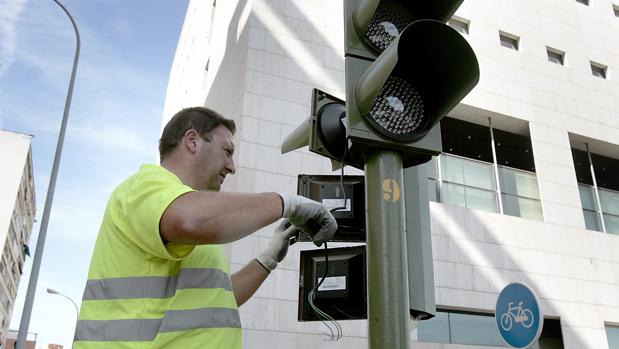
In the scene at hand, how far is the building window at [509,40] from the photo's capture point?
44.2 ft

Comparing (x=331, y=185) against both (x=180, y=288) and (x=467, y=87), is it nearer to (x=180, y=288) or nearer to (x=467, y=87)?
(x=467, y=87)

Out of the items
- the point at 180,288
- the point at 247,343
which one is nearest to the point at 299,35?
the point at 247,343

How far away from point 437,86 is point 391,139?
0.32 m

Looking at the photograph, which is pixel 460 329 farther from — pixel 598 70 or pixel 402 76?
pixel 598 70

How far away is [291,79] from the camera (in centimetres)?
1020

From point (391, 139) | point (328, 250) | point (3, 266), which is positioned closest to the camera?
point (391, 139)

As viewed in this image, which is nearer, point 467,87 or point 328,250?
point 467,87

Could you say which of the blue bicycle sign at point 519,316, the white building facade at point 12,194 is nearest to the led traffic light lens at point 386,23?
the blue bicycle sign at point 519,316

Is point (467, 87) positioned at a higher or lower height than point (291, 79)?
lower

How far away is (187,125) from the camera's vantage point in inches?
82.4

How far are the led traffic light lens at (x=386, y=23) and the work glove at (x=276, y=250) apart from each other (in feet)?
3.23

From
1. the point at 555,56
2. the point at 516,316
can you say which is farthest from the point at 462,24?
the point at 516,316

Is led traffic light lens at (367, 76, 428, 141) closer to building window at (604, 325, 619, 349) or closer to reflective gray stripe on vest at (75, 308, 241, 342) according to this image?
reflective gray stripe on vest at (75, 308, 241, 342)

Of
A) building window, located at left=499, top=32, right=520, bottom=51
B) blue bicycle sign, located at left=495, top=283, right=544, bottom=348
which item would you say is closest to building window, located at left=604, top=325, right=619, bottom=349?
building window, located at left=499, top=32, right=520, bottom=51
